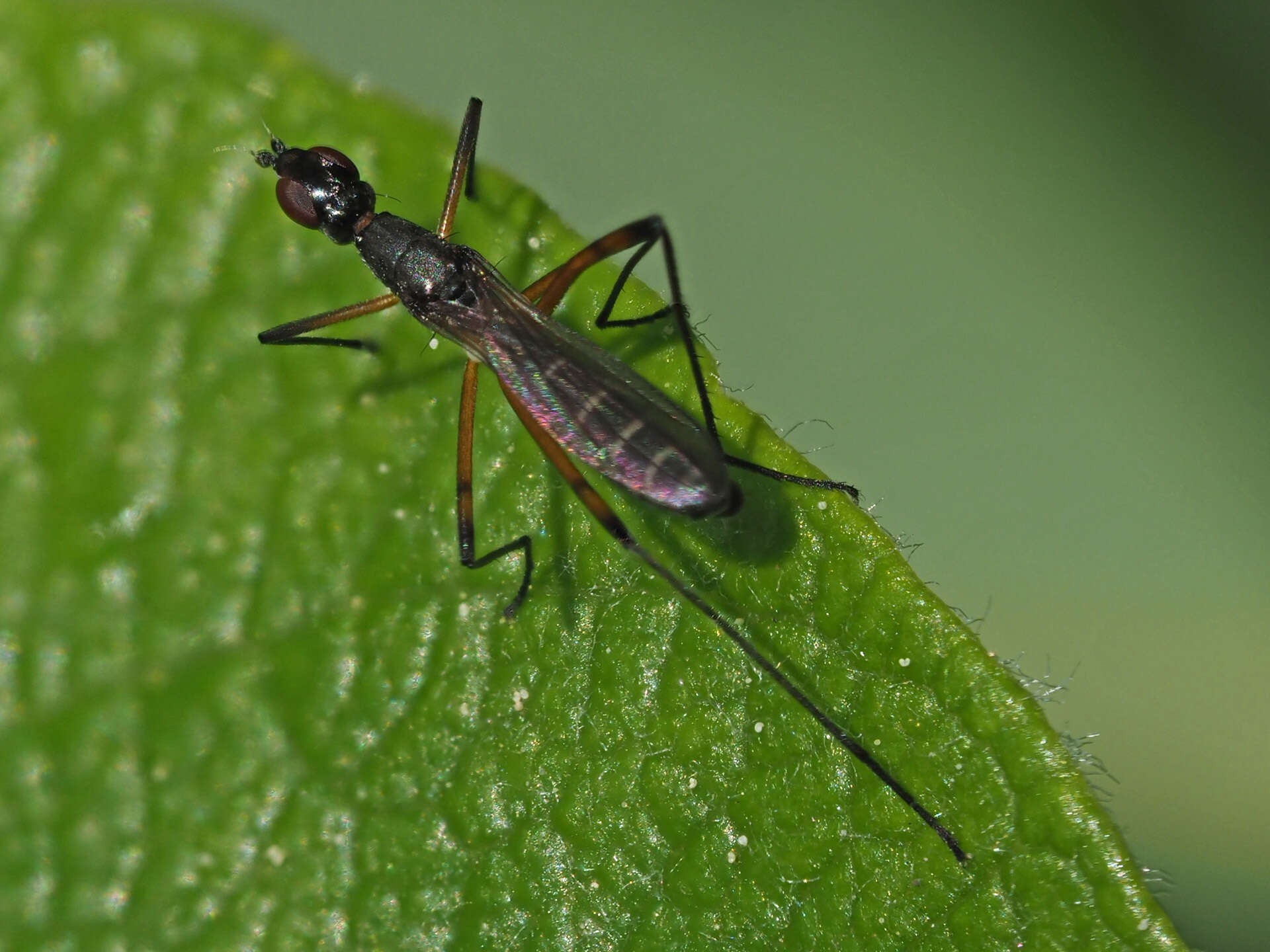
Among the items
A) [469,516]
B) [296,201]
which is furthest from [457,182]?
[469,516]

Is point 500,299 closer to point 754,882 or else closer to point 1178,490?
point 754,882

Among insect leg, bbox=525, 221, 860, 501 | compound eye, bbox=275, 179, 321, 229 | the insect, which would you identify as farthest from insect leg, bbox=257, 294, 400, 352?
insect leg, bbox=525, 221, 860, 501

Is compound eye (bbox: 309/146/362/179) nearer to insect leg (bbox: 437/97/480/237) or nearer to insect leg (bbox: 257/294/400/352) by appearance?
insect leg (bbox: 437/97/480/237)

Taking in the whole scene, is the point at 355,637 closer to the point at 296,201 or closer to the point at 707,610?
the point at 707,610

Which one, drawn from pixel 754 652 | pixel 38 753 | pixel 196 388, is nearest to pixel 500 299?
pixel 196 388

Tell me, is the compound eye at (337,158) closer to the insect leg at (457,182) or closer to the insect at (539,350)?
the insect at (539,350)

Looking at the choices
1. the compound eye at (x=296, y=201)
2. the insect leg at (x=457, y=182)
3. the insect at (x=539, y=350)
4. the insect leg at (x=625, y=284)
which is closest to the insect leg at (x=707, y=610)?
the insect at (x=539, y=350)

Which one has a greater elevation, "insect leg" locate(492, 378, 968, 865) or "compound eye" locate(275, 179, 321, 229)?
"compound eye" locate(275, 179, 321, 229)
